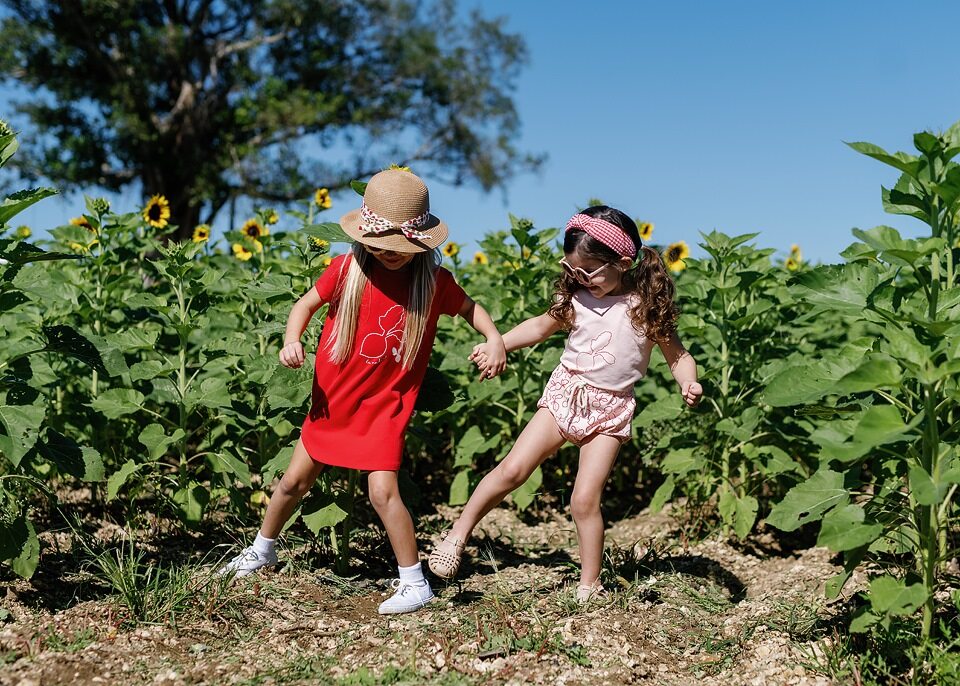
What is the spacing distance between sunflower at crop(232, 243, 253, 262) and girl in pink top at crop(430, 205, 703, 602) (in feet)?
7.77

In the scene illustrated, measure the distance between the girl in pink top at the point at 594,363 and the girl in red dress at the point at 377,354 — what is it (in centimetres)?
22

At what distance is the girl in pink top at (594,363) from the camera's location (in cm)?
352

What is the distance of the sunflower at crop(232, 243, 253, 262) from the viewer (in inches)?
216

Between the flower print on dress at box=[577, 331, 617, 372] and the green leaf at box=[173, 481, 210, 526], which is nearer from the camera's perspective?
the flower print on dress at box=[577, 331, 617, 372]

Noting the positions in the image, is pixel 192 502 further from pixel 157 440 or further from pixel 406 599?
Answer: pixel 406 599

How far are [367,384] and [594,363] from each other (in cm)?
84

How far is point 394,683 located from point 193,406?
1657mm

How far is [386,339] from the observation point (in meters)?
3.49

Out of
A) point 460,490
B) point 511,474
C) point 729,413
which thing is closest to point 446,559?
point 511,474

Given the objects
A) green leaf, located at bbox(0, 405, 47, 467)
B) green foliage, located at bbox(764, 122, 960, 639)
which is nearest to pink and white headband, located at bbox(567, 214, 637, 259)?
green foliage, located at bbox(764, 122, 960, 639)

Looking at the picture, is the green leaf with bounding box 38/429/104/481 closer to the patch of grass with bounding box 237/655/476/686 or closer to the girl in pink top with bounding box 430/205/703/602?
the patch of grass with bounding box 237/655/476/686

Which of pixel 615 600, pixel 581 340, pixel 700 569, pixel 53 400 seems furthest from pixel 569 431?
pixel 53 400

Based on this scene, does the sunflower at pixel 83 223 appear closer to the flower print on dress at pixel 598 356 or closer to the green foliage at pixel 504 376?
the green foliage at pixel 504 376

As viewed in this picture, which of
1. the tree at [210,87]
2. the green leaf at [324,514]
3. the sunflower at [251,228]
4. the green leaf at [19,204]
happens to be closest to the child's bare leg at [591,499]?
the green leaf at [324,514]
